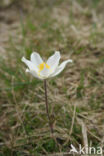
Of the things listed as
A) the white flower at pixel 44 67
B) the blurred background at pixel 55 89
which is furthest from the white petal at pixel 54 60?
the blurred background at pixel 55 89

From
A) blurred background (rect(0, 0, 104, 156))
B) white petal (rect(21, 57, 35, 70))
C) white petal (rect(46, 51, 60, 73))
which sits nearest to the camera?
white petal (rect(21, 57, 35, 70))

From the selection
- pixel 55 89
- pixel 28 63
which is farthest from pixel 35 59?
pixel 55 89

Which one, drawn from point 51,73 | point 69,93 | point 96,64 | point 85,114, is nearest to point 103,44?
point 96,64

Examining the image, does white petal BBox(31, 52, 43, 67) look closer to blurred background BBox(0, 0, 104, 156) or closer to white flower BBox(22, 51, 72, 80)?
white flower BBox(22, 51, 72, 80)

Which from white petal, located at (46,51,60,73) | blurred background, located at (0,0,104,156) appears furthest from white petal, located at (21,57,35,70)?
blurred background, located at (0,0,104,156)

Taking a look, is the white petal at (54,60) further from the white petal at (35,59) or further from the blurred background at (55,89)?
the blurred background at (55,89)

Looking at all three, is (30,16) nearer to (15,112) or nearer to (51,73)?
(15,112)

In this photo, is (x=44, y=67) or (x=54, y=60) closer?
(x=44, y=67)

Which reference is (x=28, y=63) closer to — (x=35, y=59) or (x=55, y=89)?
(x=35, y=59)
